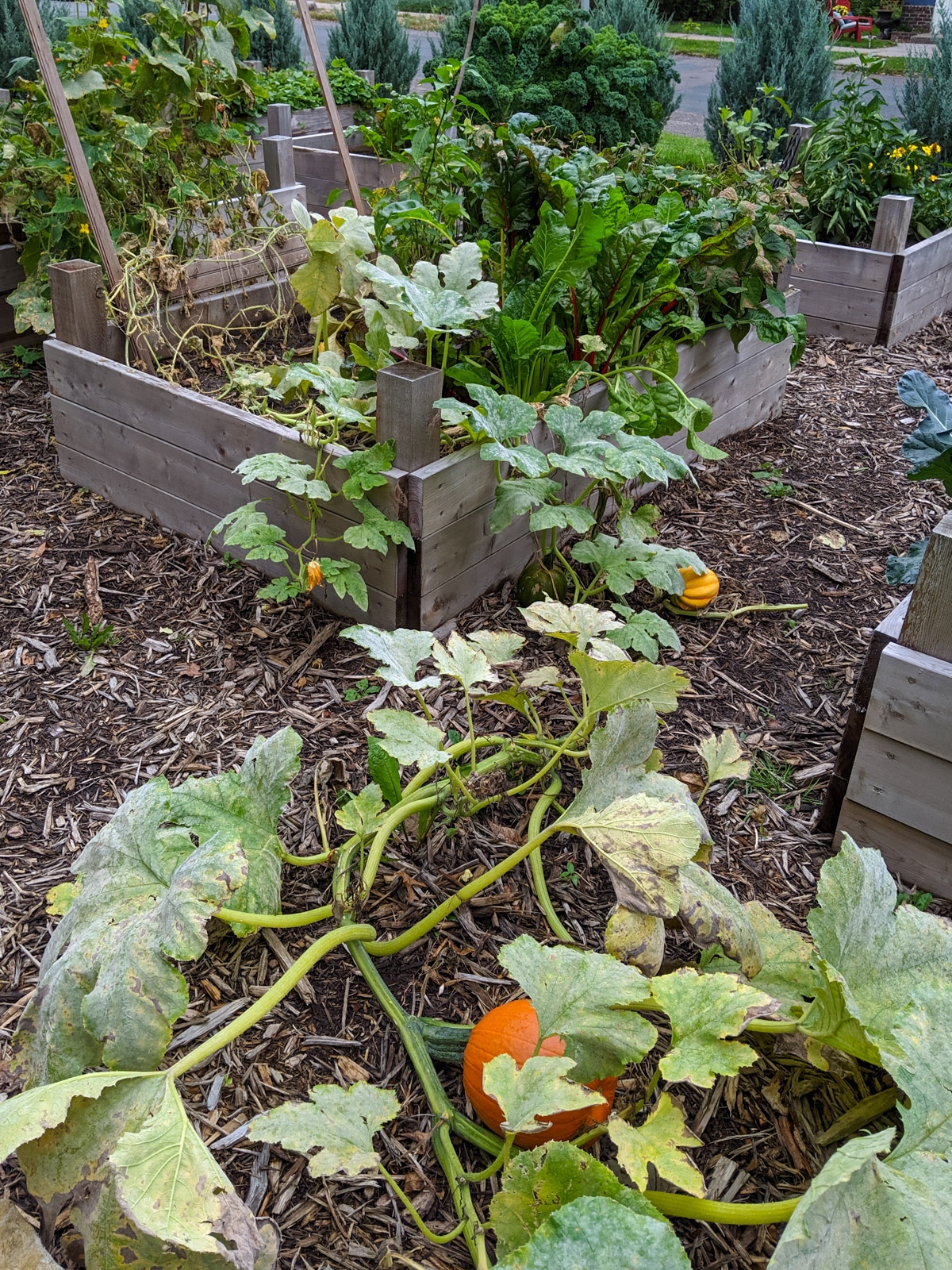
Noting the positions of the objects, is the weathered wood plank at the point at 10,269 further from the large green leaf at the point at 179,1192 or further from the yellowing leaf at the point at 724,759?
the large green leaf at the point at 179,1192

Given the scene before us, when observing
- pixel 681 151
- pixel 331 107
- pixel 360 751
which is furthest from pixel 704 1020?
pixel 681 151

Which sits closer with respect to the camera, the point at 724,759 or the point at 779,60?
the point at 724,759

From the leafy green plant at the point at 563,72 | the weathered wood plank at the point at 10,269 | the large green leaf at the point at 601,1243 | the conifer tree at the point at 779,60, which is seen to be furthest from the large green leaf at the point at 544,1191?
the conifer tree at the point at 779,60

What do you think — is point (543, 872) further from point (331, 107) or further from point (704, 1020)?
point (331, 107)

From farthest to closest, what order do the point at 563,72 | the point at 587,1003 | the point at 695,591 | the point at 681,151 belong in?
the point at 681,151 < the point at 563,72 < the point at 695,591 < the point at 587,1003

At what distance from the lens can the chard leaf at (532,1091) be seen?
1.11 metres

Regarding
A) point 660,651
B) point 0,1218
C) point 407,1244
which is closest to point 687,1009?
point 407,1244

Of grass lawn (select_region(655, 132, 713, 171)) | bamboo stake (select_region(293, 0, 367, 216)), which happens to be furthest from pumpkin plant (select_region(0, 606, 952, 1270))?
grass lawn (select_region(655, 132, 713, 171))

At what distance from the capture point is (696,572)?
255 centimetres

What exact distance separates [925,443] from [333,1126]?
1.66 meters

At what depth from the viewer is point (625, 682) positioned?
1.68m

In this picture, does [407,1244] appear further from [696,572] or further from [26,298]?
[26,298]

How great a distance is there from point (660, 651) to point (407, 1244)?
5.04 ft

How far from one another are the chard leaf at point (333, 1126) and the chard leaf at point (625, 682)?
72cm
